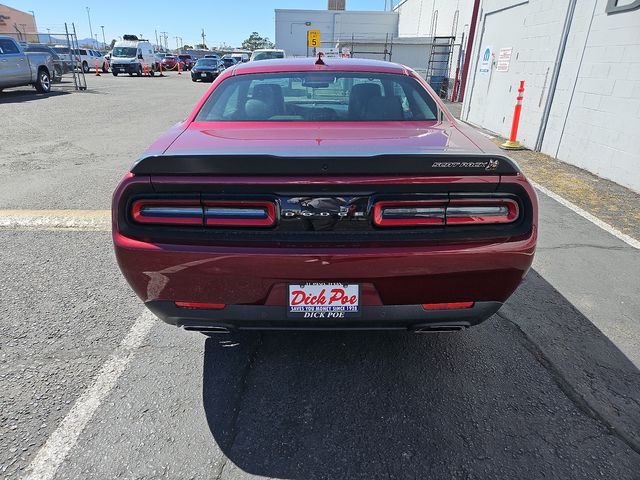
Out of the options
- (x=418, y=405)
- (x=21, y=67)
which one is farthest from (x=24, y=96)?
(x=418, y=405)

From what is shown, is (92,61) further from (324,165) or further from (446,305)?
(446,305)

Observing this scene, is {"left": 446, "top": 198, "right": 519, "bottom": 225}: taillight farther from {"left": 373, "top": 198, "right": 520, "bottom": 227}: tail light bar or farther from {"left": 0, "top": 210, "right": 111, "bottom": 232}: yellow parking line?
{"left": 0, "top": 210, "right": 111, "bottom": 232}: yellow parking line

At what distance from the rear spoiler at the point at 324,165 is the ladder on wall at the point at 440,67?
20375 millimetres

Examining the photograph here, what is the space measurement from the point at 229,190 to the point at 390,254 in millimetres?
760

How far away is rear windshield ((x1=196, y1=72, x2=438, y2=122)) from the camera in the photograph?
115 inches

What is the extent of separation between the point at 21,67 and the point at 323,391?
18.5 meters

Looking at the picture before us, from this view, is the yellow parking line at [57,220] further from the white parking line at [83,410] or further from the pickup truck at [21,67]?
the pickup truck at [21,67]

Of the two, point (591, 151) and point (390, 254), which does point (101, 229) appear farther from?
point (591, 151)

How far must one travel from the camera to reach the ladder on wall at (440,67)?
2083 centimetres

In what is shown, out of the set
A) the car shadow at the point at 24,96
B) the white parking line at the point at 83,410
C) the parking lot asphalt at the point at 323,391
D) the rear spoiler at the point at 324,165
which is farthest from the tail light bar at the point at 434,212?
the car shadow at the point at 24,96

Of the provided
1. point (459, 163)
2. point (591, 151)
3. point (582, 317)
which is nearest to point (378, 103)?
point (459, 163)

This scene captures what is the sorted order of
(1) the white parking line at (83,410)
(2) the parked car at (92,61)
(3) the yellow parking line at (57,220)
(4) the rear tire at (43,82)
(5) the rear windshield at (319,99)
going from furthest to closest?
(2) the parked car at (92,61)
(4) the rear tire at (43,82)
(3) the yellow parking line at (57,220)
(5) the rear windshield at (319,99)
(1) the white parking line at (83,410)

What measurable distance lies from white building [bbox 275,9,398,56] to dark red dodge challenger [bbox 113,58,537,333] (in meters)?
42.2

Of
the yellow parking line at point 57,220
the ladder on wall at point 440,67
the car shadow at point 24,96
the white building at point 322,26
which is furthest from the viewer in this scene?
the white building at point 322,26
